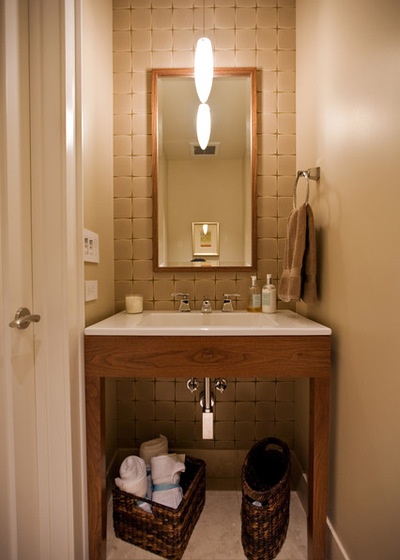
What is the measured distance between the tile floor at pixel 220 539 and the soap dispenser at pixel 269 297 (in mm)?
927

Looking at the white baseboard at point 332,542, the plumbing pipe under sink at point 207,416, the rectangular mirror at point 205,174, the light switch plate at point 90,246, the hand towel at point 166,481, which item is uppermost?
the rectangular mirror at point 205,174

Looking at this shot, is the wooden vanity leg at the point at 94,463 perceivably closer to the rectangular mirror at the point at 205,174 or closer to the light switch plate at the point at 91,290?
the light switch plate at the point at 91,290

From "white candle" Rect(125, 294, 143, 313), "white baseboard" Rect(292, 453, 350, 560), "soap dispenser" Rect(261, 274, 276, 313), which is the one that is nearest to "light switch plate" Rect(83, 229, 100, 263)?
"white candle" Rect(125, 294, 143, 313)

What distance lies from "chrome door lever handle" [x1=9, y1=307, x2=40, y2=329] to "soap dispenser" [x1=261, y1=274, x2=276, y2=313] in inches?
37.6

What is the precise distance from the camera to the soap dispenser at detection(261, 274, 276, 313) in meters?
1.36

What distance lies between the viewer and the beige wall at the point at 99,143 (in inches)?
43.5

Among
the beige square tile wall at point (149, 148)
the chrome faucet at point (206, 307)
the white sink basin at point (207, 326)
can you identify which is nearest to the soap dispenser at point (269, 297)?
the white sink basin at point (207, 326)

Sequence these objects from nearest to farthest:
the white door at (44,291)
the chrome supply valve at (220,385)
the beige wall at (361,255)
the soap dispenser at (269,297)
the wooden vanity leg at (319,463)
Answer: the beige wall at (361,255)
the white door at (44,291)
the wooden vanity leg at (319,463)
the chrome supply valve at (220,385)
the soap dispenser at (269,297)

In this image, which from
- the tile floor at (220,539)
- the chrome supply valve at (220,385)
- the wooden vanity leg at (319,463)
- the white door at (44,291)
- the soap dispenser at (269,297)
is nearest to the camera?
the white door at (44,291)

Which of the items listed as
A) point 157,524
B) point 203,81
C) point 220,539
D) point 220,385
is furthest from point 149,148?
→ point 220,539

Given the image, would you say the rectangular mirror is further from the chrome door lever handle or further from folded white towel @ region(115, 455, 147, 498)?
folded white towel @ region(115, 455, 147, 498)

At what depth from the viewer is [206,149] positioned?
1.45 m

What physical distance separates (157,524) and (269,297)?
102cm

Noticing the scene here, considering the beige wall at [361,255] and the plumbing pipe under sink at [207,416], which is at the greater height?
the beige wall at [361,255]
